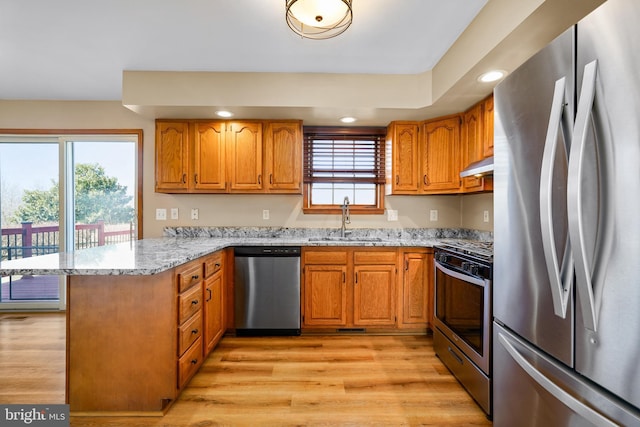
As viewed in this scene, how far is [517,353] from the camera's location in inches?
50.5

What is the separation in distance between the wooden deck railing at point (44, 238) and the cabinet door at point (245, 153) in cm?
164

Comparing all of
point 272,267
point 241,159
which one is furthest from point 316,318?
point 241,159

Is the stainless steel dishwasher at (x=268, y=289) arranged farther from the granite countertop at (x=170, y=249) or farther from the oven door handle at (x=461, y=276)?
the oven door handle at (x=461, y=276)

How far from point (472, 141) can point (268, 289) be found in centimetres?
235

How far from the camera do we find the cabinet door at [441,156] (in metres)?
2.97

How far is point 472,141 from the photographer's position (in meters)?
2.76

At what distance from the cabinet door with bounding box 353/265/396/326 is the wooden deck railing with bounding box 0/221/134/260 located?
278cm

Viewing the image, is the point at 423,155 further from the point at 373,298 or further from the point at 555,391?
the point at 555,391

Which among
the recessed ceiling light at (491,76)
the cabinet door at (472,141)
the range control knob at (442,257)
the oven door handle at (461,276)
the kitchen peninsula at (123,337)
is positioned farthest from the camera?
the cabinet door at (472,141)

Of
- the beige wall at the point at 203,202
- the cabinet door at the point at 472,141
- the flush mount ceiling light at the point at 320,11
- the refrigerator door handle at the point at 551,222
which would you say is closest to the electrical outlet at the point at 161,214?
the beige wall at the point at 203,202

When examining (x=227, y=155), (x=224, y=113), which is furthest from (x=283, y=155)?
(x=224, y=113)

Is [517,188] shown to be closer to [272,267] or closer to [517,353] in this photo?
[517,353]

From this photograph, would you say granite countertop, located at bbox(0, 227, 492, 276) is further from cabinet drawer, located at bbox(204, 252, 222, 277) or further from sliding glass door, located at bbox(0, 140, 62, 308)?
sliding glass door, located at bbox(0, 140, 62, 308)

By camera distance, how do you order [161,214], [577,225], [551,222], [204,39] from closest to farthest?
1. [577,225]
2. [551,222]
3. [204,39]
4. [161,214]
